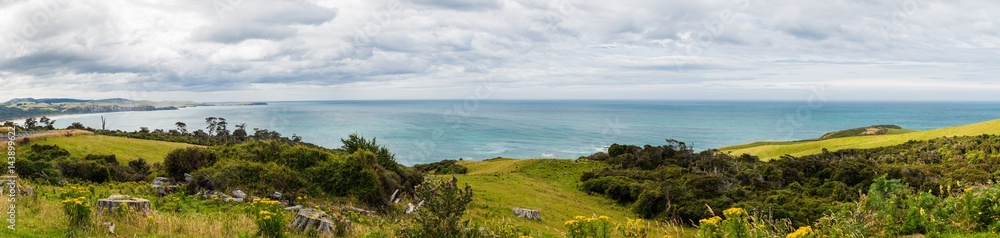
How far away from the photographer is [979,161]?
5122 cm

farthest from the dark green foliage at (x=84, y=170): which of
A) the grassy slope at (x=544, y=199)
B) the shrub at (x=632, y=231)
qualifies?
the shrub at (x=632, y=231)

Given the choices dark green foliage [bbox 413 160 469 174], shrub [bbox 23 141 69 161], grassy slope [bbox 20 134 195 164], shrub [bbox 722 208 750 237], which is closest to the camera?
shrub [bbox 722 208 750 237]

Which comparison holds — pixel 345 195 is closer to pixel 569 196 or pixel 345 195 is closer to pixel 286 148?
pixel 286 148

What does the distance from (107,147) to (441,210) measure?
4517 centimetres

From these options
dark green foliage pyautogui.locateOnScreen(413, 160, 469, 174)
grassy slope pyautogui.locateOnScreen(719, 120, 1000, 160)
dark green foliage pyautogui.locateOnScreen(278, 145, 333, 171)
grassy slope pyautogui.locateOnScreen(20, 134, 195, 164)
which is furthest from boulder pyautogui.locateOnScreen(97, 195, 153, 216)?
grassy slope pyautogui.locateOnScreen(719, 120, 1000, 160)

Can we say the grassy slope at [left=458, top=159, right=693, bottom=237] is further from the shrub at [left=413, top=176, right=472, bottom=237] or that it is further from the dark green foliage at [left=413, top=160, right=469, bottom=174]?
the shrub at [left=413, top=176, right=472, bottom=237]

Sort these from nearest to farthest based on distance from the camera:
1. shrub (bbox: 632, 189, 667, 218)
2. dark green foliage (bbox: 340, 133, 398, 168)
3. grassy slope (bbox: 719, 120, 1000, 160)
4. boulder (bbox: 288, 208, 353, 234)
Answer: boulder (bbox: 288, 208, 353, 234) < dark green foliage (bbox: 340, 133, 398, 168) < shrub (bbox: 632, 189, 667, 218) < grassy slope (bbox: 719, 120, 1000, 160)

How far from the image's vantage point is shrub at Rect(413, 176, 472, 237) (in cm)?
800

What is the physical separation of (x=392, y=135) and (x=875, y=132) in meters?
137

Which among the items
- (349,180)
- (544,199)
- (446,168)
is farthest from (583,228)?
(446,168)

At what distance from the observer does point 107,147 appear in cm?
4228

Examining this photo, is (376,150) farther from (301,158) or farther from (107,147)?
(107,147)

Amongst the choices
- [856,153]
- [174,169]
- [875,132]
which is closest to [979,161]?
[856,153]

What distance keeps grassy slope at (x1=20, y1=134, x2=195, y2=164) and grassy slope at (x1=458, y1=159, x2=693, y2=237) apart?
24.6 metres
